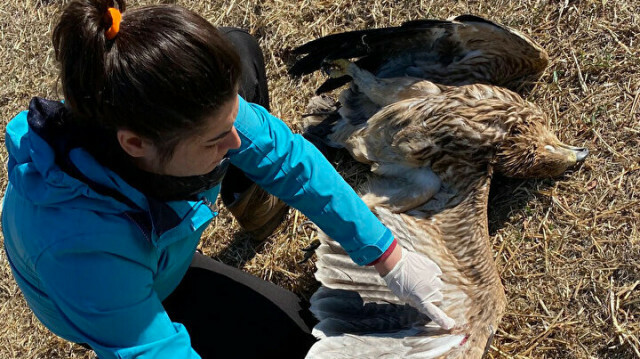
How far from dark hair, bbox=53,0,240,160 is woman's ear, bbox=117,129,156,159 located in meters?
0.02

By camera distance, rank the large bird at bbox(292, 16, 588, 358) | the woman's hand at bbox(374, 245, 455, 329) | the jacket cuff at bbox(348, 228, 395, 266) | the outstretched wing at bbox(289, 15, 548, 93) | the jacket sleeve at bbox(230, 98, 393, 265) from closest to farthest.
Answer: the jacket sleeve at bbox(230, 98, 393, 265), the jacket cuff at bbox(348, 228, 395, 266), the woman's hand at bbox(374, 245, 455, 329), the large bird at bbox(292, 16, 588, 358), the outstretched wing at bbox(289, 15, 548, 93)

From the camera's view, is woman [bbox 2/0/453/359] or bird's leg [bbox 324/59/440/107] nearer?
woman [bbox 2/0/453/359]

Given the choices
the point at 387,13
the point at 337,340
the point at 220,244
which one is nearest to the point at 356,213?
the point at 337,340

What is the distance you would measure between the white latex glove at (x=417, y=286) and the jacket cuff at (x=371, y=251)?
0.13 meters

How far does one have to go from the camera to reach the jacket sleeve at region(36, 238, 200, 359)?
191 cm

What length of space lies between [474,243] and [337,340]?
0.90m

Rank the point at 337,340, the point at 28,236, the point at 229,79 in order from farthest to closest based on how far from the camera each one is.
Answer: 1. the point at 337,340
2. the point at 28,236
3. the point at 229,79

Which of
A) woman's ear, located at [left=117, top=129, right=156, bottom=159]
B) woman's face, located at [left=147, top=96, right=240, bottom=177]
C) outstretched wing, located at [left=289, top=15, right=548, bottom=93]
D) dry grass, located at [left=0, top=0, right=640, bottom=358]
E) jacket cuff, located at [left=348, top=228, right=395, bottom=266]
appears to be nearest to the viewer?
woman's ear, located at [left=117, top=129, right=156, bottom=159]

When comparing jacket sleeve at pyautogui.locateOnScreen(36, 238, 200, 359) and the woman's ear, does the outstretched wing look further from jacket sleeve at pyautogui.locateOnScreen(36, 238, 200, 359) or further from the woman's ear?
jacket sleeve at pyautogui.locateOnScreen(36, 238, 200, 359)

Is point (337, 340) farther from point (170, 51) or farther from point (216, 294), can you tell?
point (170, 51)

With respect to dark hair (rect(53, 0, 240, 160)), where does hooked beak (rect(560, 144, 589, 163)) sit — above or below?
below

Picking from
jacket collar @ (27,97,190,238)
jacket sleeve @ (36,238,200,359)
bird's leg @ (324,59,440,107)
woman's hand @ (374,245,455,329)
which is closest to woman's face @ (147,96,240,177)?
jacket collar @ (27,97,190,238)

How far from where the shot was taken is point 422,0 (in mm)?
4145

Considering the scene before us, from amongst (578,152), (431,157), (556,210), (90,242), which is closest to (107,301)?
(90,242)
